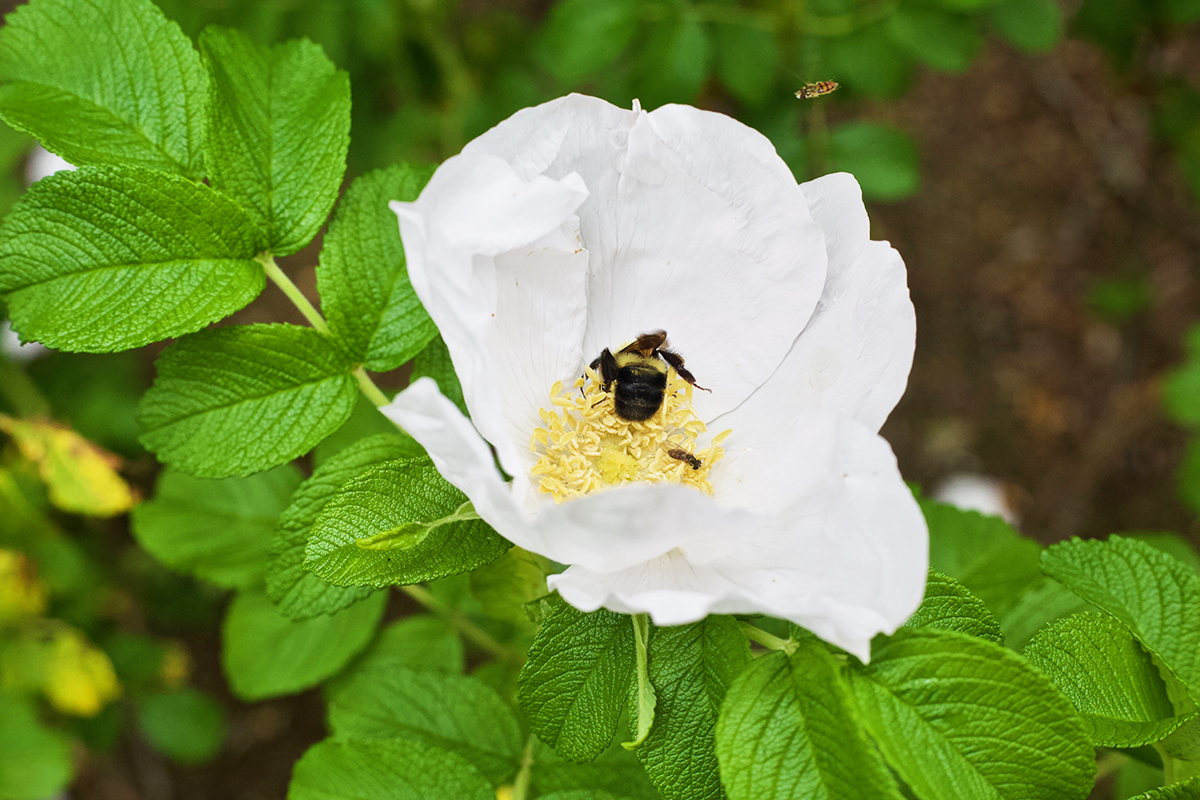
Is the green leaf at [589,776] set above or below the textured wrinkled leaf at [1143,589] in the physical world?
below

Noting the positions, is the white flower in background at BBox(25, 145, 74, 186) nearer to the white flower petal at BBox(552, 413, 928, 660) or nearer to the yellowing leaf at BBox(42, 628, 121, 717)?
the yellowing leaf at BBox(42, 628, 121, 717)

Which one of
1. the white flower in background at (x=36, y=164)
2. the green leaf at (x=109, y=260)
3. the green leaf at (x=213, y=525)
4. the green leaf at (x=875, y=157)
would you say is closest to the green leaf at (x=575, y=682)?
the green leaf at (x=109, y=260)

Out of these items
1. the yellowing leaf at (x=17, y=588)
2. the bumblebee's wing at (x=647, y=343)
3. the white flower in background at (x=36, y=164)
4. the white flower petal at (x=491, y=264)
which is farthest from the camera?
the white flower in background at (x=36, y=164)

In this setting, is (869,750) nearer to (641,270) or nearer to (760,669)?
(760,669)

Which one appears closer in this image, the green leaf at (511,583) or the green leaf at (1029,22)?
the green leaf at (511,583)

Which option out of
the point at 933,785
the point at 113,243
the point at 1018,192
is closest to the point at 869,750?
the point at 933,785

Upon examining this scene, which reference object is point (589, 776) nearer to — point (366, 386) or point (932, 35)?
point (366, 386)

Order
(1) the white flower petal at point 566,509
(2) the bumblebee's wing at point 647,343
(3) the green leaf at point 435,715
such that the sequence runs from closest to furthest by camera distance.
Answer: (1) the white flower petal at point 566,509 → (2) the bumblebee's wing at point 647,343 → (3) the green leaf at point 435,715

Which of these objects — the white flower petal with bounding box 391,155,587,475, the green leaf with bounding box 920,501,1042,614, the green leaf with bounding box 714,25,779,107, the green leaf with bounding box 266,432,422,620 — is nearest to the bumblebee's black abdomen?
the white flower petal with bounding box 391,155,587,475

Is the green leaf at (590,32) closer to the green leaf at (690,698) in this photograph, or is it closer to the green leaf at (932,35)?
the green leaf at (932,35)
